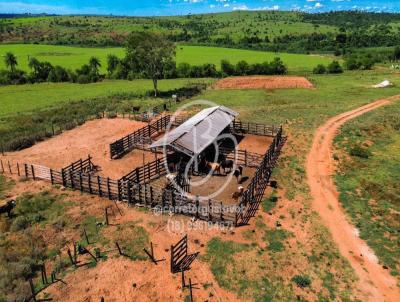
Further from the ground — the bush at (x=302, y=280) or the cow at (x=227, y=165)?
the cow at (x=227, y=165)

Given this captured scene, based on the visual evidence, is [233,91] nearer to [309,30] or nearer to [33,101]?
[33,101]

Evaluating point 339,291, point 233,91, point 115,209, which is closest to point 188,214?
point 115,209

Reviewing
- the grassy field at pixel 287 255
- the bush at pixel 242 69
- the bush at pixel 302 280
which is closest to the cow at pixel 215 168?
the grassy field at pixel 287 255

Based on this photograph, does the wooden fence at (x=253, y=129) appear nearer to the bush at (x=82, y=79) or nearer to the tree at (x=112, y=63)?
the bush at (x=82, y=79)

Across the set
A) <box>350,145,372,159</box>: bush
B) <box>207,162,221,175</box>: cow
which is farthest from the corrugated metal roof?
<box>350,145,372,159</box>: bush

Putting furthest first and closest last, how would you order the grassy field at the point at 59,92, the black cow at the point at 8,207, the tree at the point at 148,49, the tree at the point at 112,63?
the tree at the point at 112,63
the grassy field at the point at 59,92
the tree at the point at 148,49
the black cow at the point at 8,207

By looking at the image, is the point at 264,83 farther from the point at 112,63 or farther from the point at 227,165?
the point at 227,165

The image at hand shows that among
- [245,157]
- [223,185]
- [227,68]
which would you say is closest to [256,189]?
[223,185]
